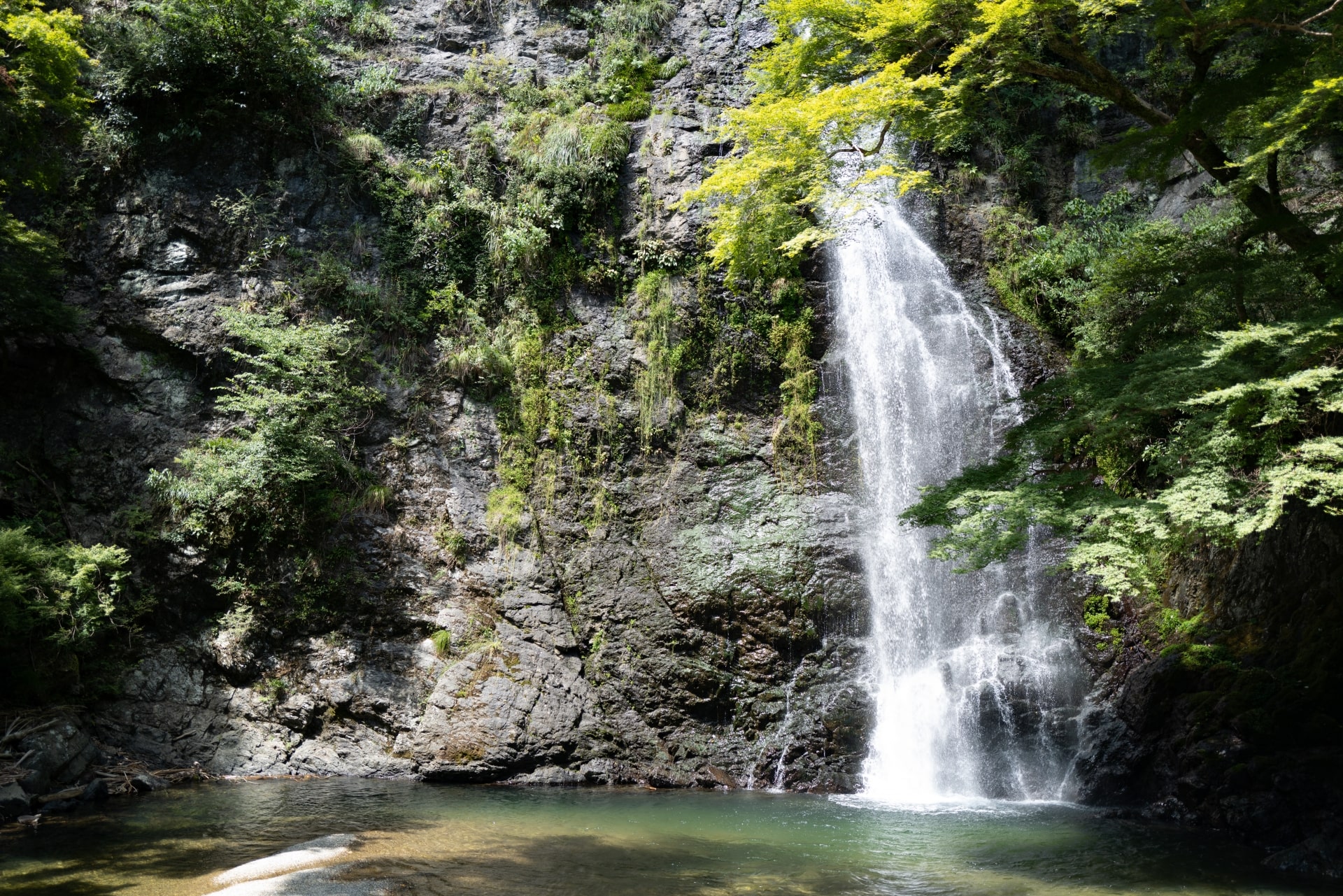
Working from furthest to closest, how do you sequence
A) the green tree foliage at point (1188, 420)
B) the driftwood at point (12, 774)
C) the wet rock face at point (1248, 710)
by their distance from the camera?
the driftwood at point (12, 774) → the wet rock face at point (1248, 710) → the green tree foliage at point (1188, 420)

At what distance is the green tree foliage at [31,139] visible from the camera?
1270cm

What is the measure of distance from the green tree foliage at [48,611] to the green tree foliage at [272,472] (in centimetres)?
163

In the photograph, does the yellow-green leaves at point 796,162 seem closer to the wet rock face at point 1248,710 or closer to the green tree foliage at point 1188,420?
the green tree foliage at point 1188,420

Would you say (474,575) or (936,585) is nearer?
(936,585)

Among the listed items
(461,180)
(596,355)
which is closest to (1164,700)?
(596,355)

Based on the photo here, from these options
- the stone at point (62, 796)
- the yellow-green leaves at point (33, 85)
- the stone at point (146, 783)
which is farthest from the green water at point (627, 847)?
the yellow-green leaves at point (33, 85)

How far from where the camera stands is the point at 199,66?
16.0m

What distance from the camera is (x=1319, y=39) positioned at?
23.8ft

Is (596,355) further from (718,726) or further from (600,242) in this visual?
(718,726)

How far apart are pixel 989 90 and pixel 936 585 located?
7580 millimetres

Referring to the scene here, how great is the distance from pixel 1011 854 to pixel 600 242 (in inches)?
520

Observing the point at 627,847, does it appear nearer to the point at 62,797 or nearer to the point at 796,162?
the point at 62,797

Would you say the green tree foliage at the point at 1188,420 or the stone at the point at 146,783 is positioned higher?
the green tree foliage at the point at 1188,420

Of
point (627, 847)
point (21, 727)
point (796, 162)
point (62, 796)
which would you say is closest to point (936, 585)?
point (627, 847)
